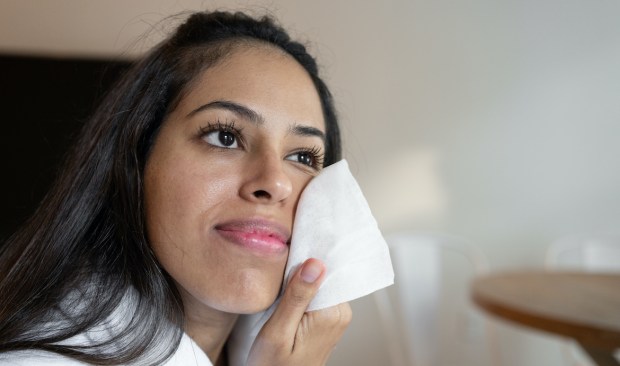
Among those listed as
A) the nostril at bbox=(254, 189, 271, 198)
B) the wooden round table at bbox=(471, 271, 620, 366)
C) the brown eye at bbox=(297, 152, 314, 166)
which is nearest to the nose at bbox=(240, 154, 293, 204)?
the nostril at bbox=(254, 189, 271, 198)

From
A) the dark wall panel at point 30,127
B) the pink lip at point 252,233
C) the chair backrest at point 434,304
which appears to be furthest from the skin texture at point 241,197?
the chair backrest at point 434,304

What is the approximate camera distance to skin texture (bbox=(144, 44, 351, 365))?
641 millimetres

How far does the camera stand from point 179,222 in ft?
2.13

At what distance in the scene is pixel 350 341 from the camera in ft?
6.62

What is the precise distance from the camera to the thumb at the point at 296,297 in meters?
0.69

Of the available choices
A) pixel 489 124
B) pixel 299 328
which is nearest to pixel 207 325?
pixel 299 328

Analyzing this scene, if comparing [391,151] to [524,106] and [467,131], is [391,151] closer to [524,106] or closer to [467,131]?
[467,131]

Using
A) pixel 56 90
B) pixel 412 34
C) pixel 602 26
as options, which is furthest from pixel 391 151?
pixel 56 90

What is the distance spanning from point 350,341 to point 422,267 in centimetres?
40

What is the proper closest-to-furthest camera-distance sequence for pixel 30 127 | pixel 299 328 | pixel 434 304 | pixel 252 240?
1. pixel 252 240
2. pixel 299 328
3. pixel 30 127
4. pixel 434 304

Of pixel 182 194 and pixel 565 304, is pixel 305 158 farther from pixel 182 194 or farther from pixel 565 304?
pixel 565 304

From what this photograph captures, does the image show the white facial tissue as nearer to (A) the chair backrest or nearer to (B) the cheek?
(B) the cheek

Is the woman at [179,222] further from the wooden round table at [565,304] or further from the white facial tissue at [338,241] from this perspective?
the wooden round table at [565,304]

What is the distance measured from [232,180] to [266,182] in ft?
0.15
